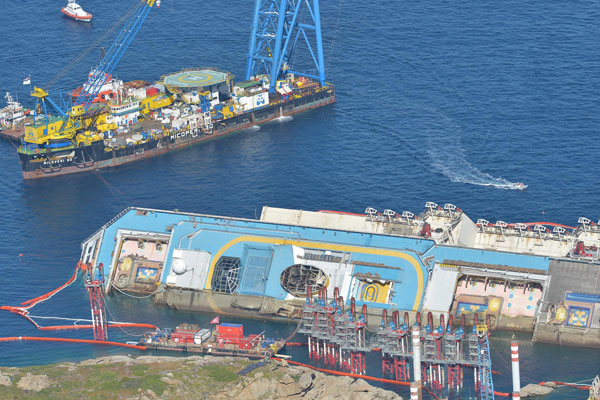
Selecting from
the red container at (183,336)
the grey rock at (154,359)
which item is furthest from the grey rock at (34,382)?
the red container at (183,336)

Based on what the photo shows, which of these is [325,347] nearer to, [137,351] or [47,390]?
[137,351]

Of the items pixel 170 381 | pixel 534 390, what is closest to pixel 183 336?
pixel 170 381

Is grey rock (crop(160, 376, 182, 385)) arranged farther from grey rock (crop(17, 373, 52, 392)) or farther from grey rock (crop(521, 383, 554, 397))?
grey rock (crop(521, 383, 554, 397))

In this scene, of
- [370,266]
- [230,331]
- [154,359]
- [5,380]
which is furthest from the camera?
[370,266]

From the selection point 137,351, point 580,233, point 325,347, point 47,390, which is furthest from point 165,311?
point 580,233

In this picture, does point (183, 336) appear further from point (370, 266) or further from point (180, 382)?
point (370, 266)

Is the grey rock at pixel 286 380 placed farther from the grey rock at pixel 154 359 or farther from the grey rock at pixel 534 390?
the grey rock at pixel 534 390

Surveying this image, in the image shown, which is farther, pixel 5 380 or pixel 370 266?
pixel 370 266
